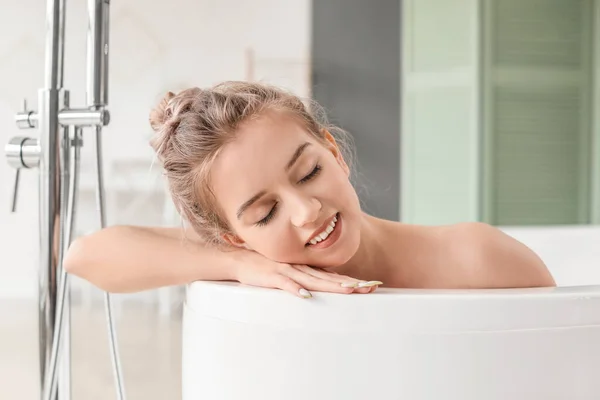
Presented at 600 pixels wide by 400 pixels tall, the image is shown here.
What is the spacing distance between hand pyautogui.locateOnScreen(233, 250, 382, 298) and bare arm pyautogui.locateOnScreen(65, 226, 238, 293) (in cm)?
4

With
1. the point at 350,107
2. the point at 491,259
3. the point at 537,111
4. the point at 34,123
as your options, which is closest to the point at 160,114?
the point at 34,123

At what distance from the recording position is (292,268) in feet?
3.42

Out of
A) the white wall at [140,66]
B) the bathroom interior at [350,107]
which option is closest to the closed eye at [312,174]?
the bathroom interior at [350,107]

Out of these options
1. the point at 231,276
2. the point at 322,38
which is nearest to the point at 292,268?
the point at 231,276

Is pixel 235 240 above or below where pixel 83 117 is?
below

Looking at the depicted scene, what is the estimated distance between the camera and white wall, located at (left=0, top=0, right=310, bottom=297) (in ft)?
13.2

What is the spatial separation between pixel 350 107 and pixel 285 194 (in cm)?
297

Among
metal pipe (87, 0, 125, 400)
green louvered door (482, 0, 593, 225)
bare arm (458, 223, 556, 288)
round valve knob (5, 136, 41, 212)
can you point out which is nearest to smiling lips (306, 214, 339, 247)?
bare arm (458, 223, 556, 288)

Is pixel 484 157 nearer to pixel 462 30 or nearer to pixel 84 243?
pixel 462 30

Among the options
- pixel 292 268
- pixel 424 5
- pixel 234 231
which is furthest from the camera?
pixel 424 5

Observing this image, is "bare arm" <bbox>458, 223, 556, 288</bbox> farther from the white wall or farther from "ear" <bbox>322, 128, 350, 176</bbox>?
the white wall

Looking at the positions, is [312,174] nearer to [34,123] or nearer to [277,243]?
[277,243]

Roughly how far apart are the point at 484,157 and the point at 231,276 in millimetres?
2302

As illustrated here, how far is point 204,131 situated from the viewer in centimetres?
113
